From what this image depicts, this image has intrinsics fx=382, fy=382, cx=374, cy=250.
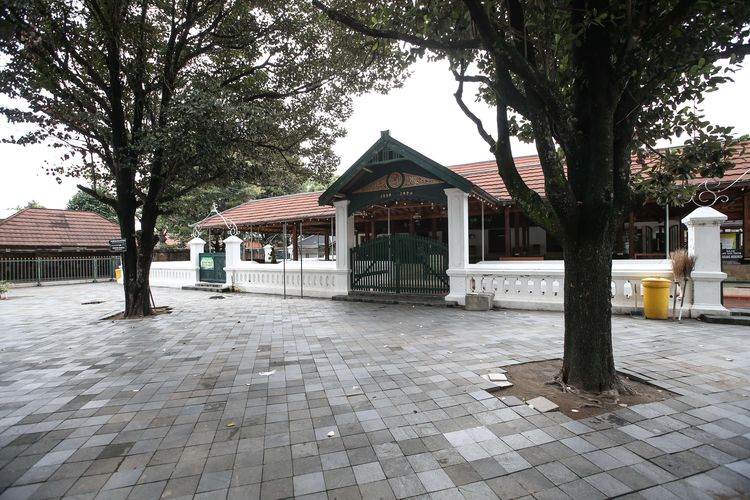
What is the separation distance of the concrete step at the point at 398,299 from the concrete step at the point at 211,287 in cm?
524

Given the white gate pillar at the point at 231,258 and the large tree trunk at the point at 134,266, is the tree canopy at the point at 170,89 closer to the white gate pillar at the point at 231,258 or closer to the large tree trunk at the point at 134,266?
the large tree trunk at the point at 134,266

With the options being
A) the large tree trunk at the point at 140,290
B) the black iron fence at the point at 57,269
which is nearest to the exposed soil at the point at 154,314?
the large tree trunk at the point at 140,290

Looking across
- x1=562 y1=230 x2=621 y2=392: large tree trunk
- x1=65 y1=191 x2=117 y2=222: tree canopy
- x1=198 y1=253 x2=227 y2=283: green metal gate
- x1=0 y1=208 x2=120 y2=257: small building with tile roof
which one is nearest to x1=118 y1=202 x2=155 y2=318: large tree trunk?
x1=198 y1=253 x2=227 y2=283: green metal gate

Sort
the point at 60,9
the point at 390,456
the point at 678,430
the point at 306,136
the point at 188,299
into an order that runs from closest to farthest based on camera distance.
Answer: the point at 390,456, the point at 678,430, the point at 60,9, the point at 306,136, the point at 188,299

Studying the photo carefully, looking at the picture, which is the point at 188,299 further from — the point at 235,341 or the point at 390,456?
the point at 390,456

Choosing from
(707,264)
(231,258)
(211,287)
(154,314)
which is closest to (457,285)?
(707,264)

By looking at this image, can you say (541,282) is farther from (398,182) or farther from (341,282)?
(341,282)

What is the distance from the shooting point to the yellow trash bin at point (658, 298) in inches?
293

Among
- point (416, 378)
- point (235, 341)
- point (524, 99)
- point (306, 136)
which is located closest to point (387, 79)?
point (306, 136)

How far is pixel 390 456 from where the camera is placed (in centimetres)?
274

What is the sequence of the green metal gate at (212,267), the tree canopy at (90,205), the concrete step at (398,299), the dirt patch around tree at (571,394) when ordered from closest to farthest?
the dirt patch around tree at (571,394), the concrete step at (398,299), the green metal gate at (212,267), the tree canopy at (90,205)

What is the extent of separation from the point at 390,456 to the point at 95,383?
3736 millimetres

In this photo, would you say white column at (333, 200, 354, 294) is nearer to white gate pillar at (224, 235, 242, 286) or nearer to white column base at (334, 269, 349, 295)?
white column base at (334, 269, 349, 295)

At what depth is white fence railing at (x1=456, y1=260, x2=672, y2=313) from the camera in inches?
318
